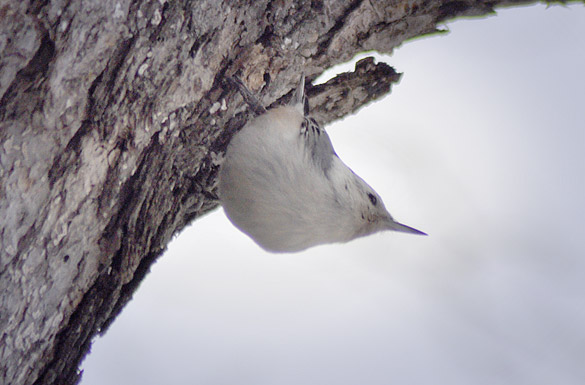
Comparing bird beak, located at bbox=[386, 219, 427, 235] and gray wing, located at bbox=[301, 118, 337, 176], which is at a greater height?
gray wing, located at bbox=[301, 118, 337, 176]

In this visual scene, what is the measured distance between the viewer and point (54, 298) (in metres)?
1.18

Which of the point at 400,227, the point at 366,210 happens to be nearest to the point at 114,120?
the point at 366,210

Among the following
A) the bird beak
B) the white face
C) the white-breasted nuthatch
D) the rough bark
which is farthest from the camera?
the bird beak

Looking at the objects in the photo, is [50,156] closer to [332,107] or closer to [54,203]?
[54,203]

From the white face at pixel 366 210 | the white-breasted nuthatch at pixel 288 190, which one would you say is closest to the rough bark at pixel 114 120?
the white-breasted nuthatch at pixel 288 190

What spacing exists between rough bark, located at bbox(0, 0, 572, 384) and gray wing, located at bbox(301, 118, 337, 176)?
0.58 feet

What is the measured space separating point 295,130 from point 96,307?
0.82m

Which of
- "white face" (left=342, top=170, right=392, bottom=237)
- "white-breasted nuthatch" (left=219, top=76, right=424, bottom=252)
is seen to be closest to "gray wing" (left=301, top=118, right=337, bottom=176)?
"white-breasted nuthatch" (left=219, top=76, right=424, bottom=252)

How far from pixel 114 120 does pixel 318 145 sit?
0.69 m

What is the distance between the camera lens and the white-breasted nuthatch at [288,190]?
1429 millimetres

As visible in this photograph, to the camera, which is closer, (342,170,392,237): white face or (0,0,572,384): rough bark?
(0,0,572,384): rough bark

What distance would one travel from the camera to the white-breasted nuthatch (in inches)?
56.2

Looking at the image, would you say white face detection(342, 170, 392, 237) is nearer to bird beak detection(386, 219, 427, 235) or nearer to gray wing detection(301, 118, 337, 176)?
bird beak detection(386, 219, 427, 235)

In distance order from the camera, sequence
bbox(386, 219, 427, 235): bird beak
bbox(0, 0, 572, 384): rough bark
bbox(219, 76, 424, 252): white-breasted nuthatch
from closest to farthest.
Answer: bbox(0, 0, 572, 384): rough bark < bbox(219, 76, 424, 252): white-breasted nuthatch < bbox(386, 219, 427, 235): bird beak
